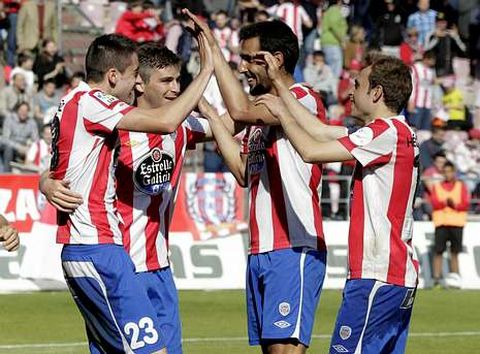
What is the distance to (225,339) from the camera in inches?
561

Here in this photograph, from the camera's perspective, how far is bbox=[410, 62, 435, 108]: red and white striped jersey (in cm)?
2545

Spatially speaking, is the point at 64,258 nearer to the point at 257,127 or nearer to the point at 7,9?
the point at 257,127

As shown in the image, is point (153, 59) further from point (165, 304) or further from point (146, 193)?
point (165, 304)

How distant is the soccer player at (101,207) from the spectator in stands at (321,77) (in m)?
17.2

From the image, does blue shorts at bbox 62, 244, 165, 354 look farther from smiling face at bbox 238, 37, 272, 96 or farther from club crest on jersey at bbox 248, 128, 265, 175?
smiling face at bbox 238, 37, 272, 96

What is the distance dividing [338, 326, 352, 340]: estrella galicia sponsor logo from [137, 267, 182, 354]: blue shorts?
4.43 feet

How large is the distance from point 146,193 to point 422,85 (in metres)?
17.4

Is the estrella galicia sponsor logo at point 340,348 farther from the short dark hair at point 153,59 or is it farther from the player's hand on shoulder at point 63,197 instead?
the short dark hair at point 153,59

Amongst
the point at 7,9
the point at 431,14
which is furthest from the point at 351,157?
the point at 431,14

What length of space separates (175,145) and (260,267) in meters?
1.07

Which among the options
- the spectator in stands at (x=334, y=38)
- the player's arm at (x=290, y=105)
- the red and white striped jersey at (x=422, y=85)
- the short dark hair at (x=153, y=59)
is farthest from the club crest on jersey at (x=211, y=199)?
the player's arm at (x=290, y=105)

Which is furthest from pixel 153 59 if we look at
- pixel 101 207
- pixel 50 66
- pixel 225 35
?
pixel 225 35

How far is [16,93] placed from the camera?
74.6 feet

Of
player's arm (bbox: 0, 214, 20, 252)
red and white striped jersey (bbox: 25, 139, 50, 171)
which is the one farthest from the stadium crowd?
player's arm (bbox: 0, 214, 20, 252)
